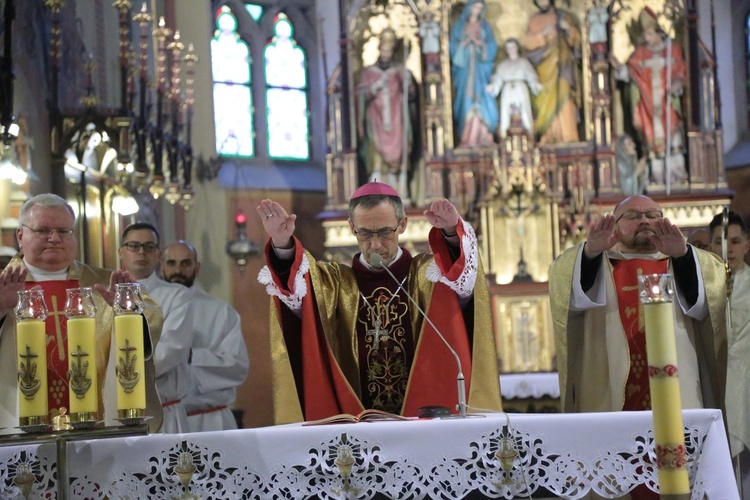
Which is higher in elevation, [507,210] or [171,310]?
[507,210]

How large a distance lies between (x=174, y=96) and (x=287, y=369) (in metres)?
7.19

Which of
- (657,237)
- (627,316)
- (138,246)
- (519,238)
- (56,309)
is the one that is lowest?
(627,316)

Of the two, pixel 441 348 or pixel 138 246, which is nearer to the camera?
pixel 441 348

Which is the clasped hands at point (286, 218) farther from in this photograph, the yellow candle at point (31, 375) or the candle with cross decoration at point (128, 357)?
the yellow candle at point (31, 375)

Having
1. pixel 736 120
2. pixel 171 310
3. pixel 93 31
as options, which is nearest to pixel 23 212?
pixel 171 310

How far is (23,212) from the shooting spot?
5051mm

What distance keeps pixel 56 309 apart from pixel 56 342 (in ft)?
0.54

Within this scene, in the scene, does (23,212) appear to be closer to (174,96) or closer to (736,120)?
(174,96)

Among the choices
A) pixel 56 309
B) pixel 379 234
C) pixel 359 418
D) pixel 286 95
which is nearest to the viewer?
pixel 359 418

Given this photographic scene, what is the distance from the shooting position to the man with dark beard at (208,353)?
7824mm

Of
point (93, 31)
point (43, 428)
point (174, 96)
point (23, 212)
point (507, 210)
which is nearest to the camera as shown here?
point (43, 428)

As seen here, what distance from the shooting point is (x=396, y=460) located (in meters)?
3.75

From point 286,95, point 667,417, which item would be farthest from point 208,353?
point 286,95
